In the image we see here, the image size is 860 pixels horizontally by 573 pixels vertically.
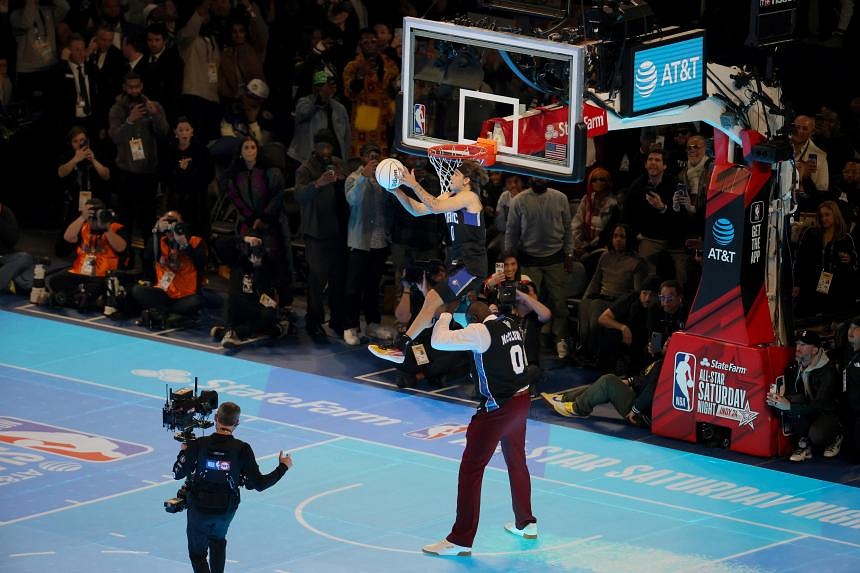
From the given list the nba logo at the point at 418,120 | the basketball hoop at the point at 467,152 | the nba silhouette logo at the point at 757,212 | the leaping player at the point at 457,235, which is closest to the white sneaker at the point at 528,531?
the leaping player at the point at 457,235

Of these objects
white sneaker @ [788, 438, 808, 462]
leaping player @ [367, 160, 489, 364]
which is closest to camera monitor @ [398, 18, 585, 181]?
leaping player @ [367, 160, 489, 364]

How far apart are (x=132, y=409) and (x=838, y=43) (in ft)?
34.0

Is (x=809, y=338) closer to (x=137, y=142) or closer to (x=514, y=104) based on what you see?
(x=514, y=104)

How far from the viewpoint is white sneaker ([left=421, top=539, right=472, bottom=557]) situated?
1372 centimetres

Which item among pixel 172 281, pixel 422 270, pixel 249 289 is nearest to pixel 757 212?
pixel 422 270

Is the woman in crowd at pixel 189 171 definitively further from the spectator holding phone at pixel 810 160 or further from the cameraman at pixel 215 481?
the cameraman at pixel 215 481

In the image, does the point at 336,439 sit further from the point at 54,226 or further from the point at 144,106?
the point at 54,226

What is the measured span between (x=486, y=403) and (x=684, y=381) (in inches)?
163

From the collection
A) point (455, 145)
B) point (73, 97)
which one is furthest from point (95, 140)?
point (455, 145)

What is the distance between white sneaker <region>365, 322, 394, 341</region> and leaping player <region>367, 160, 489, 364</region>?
12.1 feet

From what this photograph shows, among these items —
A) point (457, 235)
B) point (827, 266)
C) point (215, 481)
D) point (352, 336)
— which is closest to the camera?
point (215, 481)

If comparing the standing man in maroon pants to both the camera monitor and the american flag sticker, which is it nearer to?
the camera monitor

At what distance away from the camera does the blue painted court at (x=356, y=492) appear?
1376 cm

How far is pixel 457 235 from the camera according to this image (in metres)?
15.6
